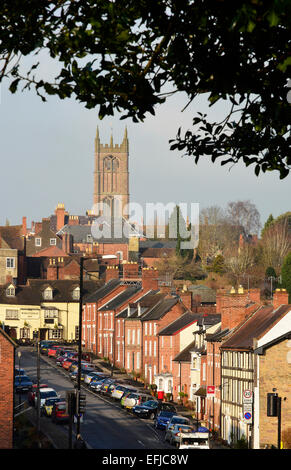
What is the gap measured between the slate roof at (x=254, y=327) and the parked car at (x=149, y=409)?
6276 millimetres

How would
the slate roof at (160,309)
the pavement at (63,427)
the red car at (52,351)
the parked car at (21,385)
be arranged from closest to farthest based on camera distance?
the pavement at (63,427)
the parked car at (21,385)
the slate roof at (160,309)
the red car at (52,351)

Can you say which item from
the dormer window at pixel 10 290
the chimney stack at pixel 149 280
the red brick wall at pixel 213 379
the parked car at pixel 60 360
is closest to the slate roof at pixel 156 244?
the dormer window at pixel 10 290

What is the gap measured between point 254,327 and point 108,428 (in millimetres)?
11134

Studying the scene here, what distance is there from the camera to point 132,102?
14.5m

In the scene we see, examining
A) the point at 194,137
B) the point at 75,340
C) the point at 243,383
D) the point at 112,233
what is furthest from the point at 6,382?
the point at 112,233

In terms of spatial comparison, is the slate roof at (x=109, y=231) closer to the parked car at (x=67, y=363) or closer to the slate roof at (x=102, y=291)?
the slate roof at (x=102, y=291)

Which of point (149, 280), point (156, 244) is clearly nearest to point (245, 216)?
point (156, 244)

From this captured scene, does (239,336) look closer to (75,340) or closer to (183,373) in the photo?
(183,373)

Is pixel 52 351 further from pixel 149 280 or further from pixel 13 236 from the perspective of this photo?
pixel 13 236

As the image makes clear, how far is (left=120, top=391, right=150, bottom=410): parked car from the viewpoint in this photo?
68931 mm

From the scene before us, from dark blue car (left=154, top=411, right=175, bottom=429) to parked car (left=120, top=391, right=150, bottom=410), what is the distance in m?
6.42

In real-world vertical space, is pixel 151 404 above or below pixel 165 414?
below

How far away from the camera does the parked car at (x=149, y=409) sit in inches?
2618

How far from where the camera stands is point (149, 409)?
66.8 m
